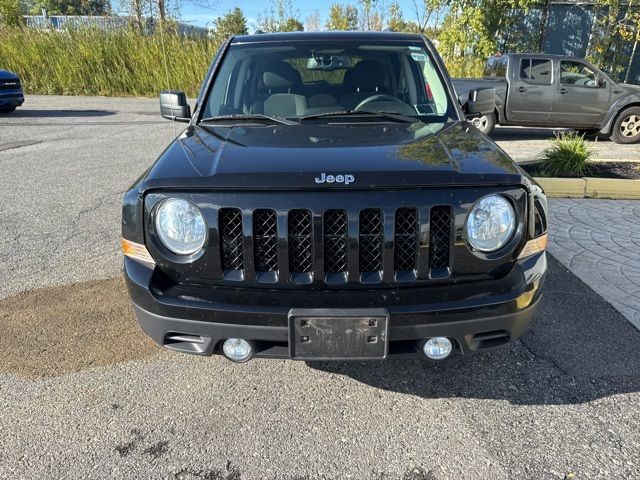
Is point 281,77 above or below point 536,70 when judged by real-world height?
above

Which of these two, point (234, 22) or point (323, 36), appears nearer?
point (323, 36)

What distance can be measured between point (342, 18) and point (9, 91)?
19611 mm

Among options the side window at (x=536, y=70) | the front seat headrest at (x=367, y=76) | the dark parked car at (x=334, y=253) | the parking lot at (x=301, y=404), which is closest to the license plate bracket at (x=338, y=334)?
the dark parked car at (x=334, y=253)

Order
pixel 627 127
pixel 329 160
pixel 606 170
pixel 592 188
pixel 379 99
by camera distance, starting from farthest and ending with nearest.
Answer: pixel 627 127, pixel 606 170, pixel 592 188, pixel 379 99, pixel 329 160

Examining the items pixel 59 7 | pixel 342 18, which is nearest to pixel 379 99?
pixel 342 18

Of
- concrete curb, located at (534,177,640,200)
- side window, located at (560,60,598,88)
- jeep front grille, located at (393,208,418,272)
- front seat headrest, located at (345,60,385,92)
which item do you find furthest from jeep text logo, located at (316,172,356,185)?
side window, located at (560,60,598,88)

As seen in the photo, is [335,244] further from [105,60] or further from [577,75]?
[105,60]

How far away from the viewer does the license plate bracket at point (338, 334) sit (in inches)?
81.0

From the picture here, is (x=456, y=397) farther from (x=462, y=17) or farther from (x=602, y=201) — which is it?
(x=462, y=17)

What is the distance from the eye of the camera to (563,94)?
1027cm

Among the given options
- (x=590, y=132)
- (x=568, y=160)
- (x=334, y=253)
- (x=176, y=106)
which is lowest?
(x=590, y=132)

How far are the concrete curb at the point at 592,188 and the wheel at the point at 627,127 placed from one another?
4.97 m

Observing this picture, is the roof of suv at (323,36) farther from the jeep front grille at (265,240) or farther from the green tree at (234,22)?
the green tree at (234,22)

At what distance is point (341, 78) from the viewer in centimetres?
355
